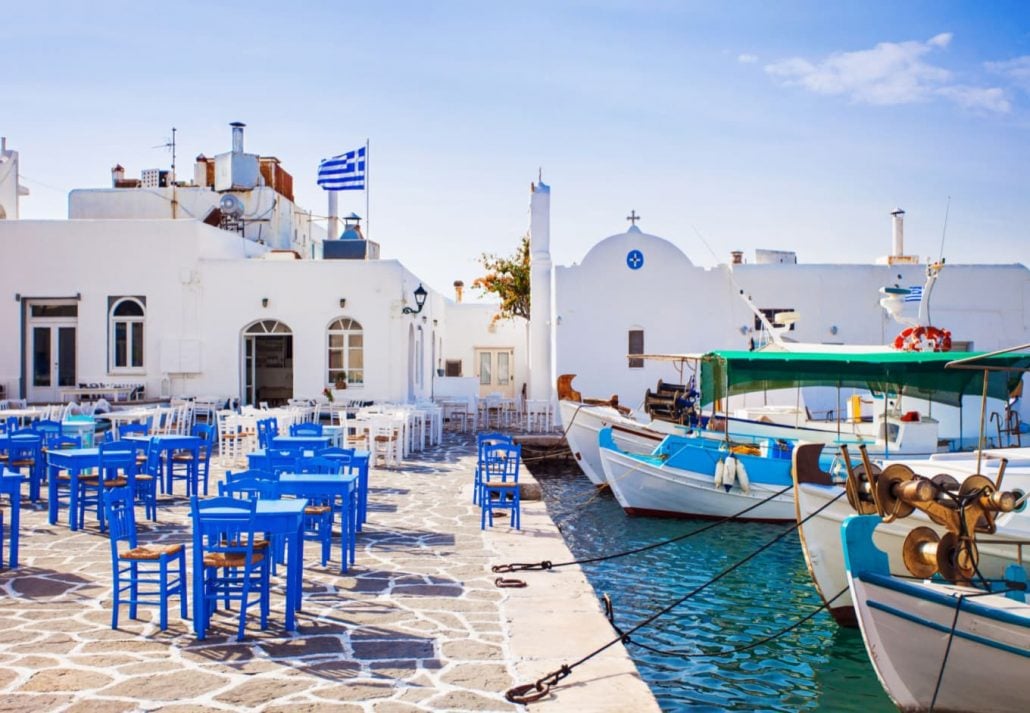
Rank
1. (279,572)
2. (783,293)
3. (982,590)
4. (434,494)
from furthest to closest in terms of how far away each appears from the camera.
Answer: (783,293) → (434,494) → (279,572) → (982,590)

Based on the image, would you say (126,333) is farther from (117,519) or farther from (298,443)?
(117,519)

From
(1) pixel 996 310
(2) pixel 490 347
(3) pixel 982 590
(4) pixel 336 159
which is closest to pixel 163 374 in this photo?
(4) pixel 336 159

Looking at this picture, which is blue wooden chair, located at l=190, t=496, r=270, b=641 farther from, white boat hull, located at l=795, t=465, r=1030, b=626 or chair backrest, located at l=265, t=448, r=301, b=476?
white boat hull, located at l=795, t=465, r=1030, b=626

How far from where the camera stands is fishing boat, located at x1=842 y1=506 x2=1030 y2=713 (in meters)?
6.67

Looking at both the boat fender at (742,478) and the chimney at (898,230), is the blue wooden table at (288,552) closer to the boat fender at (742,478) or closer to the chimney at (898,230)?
the boat fender at (742,478)

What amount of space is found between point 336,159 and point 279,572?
735 inches

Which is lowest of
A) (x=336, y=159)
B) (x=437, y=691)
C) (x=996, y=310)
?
(x=437, y=691)

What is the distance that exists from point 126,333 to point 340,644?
60.5 ft

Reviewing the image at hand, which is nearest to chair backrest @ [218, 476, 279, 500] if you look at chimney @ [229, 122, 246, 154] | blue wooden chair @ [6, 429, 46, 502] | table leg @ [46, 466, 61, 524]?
table leg @ [46, 466, 61, 524]

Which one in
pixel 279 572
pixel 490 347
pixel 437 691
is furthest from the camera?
pixel 490 347

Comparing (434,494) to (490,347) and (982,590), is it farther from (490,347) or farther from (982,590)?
(490,347)

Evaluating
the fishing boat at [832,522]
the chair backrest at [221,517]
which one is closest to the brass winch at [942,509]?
the fishing boat at [832,522]

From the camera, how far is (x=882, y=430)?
15.5m

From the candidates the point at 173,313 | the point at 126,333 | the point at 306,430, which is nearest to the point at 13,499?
the point at 306,430
